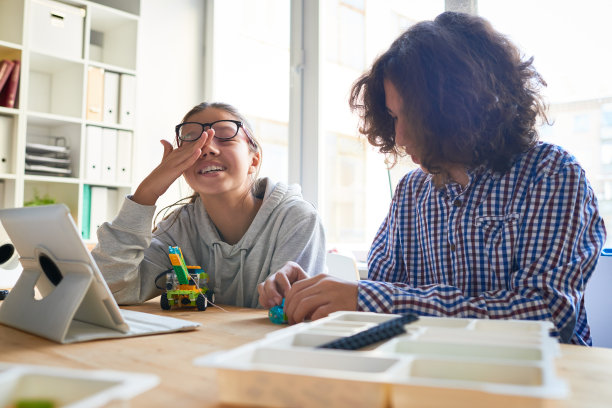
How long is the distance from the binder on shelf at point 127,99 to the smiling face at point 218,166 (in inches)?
63.0

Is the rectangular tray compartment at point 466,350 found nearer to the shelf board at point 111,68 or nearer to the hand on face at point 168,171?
the hand on face at point 168,171

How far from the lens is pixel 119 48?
3191mm

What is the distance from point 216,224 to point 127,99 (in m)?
1.75

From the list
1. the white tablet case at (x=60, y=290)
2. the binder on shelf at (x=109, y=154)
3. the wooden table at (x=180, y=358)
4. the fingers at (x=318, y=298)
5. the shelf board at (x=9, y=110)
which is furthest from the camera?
the binder on shelf at (x=109, y=154)

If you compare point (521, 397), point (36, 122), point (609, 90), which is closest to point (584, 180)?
point (521, 397)

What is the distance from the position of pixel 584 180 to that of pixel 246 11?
108 inches

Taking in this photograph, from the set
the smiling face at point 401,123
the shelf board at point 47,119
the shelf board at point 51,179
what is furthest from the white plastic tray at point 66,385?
the shelf board at point 47,119

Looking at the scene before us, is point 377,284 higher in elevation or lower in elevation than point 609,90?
lower

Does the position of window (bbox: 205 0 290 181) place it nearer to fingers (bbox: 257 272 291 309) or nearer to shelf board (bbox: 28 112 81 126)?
shelf board (bbox: 28 112 81 126)

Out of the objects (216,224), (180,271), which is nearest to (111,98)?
(216,224)

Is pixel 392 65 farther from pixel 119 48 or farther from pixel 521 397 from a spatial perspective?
pixel 119 48

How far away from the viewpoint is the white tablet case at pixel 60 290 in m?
0.83

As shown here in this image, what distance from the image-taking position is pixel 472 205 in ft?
4.26

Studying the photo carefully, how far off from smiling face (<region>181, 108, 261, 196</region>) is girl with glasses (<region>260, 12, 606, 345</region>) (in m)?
0.40
